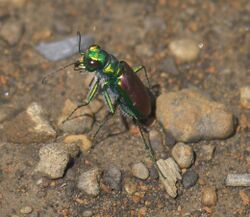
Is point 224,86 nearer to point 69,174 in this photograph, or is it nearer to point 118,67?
point 118,67

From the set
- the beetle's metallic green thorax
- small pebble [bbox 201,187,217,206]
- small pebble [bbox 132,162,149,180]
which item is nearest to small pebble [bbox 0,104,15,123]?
the beetle's metallic green thorax

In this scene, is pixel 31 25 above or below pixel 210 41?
above

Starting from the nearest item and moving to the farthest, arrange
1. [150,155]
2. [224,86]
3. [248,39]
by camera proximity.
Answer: [150,155] < [224,86] < [248,39]

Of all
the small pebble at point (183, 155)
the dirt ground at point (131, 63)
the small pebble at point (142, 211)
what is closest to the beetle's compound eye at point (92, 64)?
the dirt ground at point (131, 63)

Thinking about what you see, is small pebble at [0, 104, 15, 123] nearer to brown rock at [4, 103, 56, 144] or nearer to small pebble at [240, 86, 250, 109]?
brown rock at [4, 103, 56, 144]

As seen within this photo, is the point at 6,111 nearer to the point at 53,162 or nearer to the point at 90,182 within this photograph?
the point at 53,162

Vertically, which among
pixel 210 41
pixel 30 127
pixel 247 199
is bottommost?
pixel 247 199

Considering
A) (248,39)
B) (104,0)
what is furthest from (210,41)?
(104,0)

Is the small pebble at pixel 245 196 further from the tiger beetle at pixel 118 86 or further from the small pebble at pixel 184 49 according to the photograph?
the small pebble at pixel 184 49
